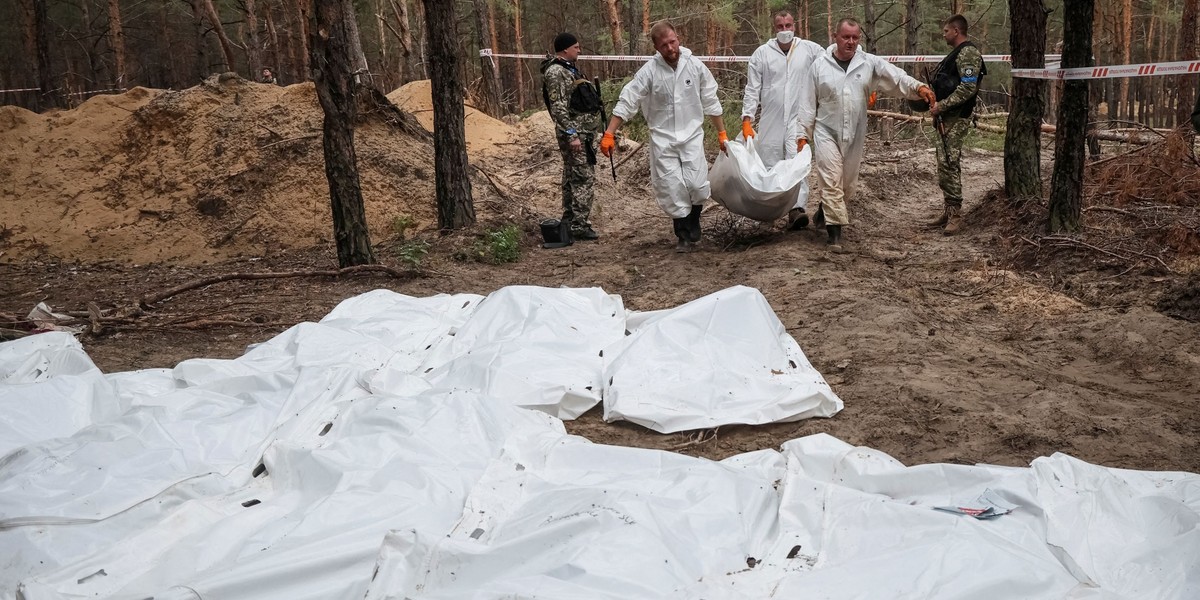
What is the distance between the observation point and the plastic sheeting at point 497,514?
222 cm

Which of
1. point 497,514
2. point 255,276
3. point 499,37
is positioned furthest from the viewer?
point 499,37

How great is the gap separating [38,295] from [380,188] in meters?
3.05

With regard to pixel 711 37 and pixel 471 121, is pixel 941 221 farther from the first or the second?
pixel 711 37

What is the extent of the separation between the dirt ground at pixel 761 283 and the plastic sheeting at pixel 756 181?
34 cm

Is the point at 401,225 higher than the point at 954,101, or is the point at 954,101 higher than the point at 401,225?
the point at 954,101

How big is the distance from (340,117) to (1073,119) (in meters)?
5.01

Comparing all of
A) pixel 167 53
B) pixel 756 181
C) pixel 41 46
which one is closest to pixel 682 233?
pixel 756 181

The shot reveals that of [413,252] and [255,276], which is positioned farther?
[413,252]

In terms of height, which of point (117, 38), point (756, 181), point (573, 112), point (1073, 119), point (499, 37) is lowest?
point (756, 181)

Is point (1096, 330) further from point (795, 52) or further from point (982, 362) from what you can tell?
point (795, 52)

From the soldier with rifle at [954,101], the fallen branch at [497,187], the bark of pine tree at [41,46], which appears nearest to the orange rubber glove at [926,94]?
the soldier with rifle at [954,101]

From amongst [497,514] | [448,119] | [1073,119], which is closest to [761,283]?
[1073,119]

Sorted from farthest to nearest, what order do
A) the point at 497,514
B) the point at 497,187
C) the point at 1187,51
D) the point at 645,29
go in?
the point at 645,29 < the point at 1187,51 < the point at 497,187 < the point at 497,514

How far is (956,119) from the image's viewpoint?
6.97 meters
